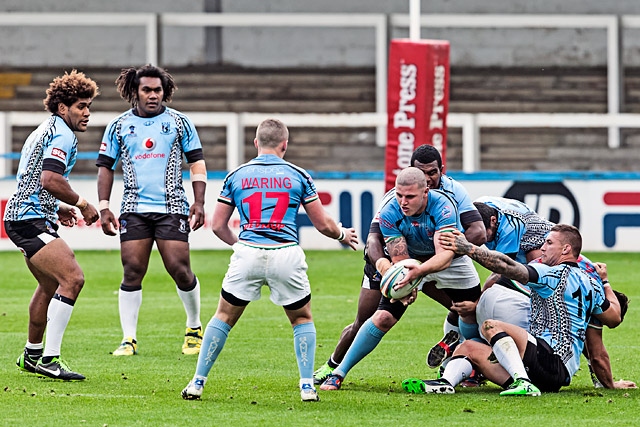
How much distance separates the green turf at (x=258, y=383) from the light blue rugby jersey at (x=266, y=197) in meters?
0.98

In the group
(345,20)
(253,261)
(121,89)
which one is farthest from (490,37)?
(253,261)

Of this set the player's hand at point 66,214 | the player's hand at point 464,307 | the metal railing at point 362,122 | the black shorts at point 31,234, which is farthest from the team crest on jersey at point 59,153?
the metal railing at point 362,122

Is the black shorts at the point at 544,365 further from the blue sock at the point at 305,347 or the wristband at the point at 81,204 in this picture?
the wristband at the point at 81,204

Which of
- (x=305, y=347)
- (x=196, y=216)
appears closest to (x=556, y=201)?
(x=196, y=216)

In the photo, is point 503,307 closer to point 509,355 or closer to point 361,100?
point 509,355

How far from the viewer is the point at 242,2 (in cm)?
3058

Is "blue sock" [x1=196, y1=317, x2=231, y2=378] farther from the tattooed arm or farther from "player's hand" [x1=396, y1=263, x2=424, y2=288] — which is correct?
the tattooed arm

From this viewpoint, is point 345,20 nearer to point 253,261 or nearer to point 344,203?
point 344,203

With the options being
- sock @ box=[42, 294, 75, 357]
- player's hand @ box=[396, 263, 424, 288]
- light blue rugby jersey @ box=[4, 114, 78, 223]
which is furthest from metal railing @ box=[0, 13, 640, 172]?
player's hand @ box=[396, 263, 424, 288]

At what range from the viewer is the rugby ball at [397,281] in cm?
753

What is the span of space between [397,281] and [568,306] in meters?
1.09

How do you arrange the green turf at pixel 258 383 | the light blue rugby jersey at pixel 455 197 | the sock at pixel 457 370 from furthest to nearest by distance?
1. the light blue rugby jersey at pixel 455 197
2. the sock at pixel 457 370
3. the green turf at pixel 258 383

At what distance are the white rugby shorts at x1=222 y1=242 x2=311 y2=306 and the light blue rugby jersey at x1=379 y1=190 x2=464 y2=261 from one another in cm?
83

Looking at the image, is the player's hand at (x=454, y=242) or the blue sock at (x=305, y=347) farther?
the player's hand at (x=454, y=242)
